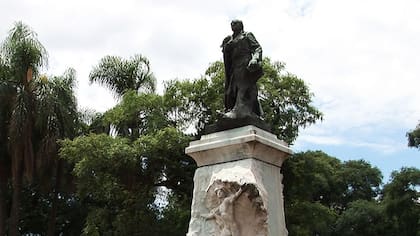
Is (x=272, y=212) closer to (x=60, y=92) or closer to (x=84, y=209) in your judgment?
(x=60, y=92)

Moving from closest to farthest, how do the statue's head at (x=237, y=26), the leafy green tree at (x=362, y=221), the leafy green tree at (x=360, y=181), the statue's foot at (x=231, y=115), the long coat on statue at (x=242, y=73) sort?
1. the statue's foot at (x=231, y=115)
2. the long coat on statue at (x=242, y=73)
3. the statue's head at (x=237, y=26)
4. the leafy green tree at (x=362, y=221)
5. the leafy green tree at (x=360, y=181)

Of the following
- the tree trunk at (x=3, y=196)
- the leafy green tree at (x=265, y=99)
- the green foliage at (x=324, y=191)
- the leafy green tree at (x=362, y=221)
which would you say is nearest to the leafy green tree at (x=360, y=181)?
the green foliage at (x=324, y=191)

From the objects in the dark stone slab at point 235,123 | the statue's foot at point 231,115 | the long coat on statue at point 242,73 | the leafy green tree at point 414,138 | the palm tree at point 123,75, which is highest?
the palm tree at point 123,75

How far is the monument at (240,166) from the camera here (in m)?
8.34

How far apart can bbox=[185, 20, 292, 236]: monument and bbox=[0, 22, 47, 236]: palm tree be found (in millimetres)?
14591

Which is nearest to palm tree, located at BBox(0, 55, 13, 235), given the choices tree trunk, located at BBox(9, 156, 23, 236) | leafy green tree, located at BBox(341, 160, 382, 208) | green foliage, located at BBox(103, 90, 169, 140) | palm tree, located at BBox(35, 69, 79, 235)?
tree trunk, located at BBox(9, 156, 23, 236)

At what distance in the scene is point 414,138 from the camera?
2394cm

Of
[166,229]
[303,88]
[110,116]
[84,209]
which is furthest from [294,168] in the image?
[84,209]

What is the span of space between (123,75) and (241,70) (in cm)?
1564

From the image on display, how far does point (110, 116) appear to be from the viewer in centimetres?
2291

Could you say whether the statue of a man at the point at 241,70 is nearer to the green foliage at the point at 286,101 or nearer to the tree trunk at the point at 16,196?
the green foliage at the point at 286,101

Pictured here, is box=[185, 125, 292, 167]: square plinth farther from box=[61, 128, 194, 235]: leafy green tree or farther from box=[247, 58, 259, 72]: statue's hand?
box=[61, 128, 194, 235]: leafy green tree

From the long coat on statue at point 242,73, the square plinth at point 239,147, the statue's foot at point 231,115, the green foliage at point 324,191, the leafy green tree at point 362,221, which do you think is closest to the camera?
the square plinth at point 239,147

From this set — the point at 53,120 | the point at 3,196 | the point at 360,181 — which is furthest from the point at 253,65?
the point at 360,181
